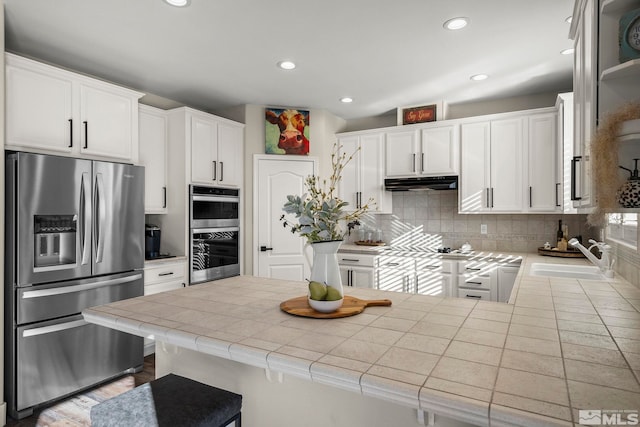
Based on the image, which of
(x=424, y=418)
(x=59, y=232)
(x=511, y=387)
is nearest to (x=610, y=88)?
(x=511, y=387)

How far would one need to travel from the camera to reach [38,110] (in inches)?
102

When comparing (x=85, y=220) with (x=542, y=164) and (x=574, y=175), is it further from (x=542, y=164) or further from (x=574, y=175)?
(x=542, y=164)

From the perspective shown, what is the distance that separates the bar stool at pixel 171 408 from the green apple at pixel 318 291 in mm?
490

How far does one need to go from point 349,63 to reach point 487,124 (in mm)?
1739

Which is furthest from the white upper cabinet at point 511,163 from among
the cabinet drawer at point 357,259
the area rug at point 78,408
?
the area rug at point 78,408

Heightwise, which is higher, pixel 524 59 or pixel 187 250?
pixel 524 59

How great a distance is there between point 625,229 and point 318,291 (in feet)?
7.29

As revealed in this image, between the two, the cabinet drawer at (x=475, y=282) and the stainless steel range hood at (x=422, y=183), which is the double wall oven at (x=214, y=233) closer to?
the stainless steel range hood at (x=422, y=183)

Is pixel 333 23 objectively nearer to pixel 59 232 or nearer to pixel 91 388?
pixel 59 232

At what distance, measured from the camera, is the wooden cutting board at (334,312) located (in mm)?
1496

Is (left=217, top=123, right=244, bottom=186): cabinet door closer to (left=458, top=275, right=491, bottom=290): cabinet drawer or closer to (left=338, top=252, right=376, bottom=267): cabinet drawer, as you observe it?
(left=338, top=252, right=376, bottom=267): cabinet drawer

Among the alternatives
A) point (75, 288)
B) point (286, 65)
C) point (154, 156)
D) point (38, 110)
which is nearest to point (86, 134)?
point (38, 110)

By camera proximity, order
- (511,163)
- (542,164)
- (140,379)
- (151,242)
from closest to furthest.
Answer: (140,379) → (151,242) → (542,164) → (511,163)

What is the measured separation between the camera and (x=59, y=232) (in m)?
2.62
